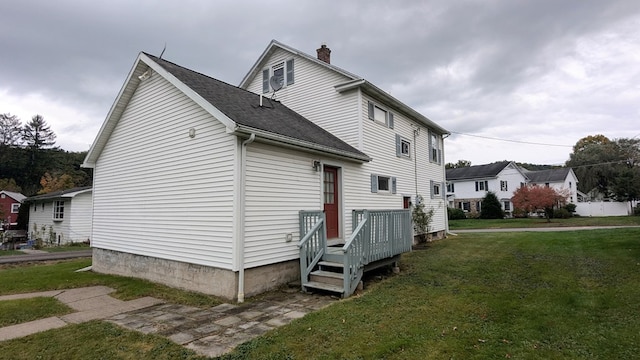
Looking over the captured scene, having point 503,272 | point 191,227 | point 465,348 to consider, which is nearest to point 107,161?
point 191,227

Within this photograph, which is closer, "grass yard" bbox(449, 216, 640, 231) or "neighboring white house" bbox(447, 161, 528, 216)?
"grass yard" bbox(449, 216, 640, 231)

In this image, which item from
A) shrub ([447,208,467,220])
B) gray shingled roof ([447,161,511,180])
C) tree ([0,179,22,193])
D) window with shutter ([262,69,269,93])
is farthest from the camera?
tree ([0,179,22,193])

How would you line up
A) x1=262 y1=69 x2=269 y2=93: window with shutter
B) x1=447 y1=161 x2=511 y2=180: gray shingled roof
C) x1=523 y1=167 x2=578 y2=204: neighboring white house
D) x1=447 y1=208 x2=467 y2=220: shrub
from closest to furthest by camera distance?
x1=262 y1=69 x2=269 y2=93: window with shutter → x1=447 y1=208 x2=467 y2=220: shrub → x1=447 y1=161 x2=511 y2=180: gray shingled roof → x1=523 y1=167 x2=578 y2=204: neighboring white house

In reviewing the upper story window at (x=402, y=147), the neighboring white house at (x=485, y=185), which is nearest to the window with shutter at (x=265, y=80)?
the upper story window at (x=402, y=147)

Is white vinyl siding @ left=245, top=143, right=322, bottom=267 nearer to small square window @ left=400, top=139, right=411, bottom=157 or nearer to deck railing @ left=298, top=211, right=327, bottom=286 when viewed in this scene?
deck railing @ left=298, top=211, right=327, bottom=286

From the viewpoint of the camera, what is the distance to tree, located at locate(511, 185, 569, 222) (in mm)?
29359

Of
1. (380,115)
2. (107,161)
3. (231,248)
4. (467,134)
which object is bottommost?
(231,248)

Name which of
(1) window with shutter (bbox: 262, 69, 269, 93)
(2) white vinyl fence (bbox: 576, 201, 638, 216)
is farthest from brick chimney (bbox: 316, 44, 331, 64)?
(2) white vinyl fence (bbox: 576, 201, 638, 216)

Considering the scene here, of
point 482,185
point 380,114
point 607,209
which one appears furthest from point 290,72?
point 607,209

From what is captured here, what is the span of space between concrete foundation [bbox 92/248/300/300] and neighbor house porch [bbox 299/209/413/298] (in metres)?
0.64

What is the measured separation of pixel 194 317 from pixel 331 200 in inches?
194

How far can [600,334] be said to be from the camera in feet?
13.9

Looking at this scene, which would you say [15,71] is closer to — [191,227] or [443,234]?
[191,227]

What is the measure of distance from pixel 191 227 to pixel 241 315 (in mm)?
2793
